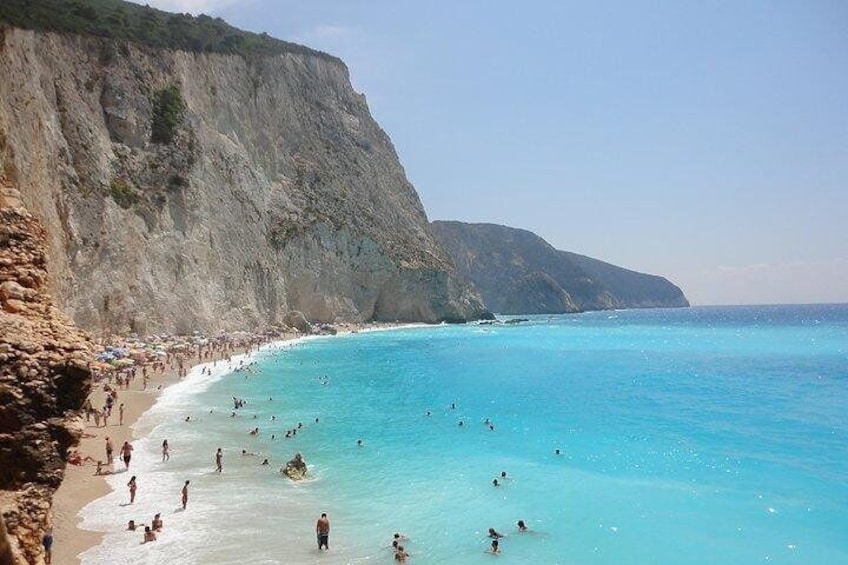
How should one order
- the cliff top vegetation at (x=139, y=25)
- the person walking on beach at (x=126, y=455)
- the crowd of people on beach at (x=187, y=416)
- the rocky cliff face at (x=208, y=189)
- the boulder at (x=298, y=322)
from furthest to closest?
the boulder at (x=298, y=322), the cliff top vegetation at (x=139, y=25), the rocky cliff face at (x=208, y=189), the person walking on beach at (x=126, y=455), the crowd of people on beach at (x=187, y=416)

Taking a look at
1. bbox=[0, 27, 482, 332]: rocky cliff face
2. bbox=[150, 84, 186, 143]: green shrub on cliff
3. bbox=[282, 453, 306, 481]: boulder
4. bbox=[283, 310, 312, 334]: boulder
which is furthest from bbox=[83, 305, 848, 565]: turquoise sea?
bbox=[283, 310, 312, 334]: boulder

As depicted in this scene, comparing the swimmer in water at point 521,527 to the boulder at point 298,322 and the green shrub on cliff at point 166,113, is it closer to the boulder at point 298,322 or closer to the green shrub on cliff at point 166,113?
the green shrub on cliff at point 166,113

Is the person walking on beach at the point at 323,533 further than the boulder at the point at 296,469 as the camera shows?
No

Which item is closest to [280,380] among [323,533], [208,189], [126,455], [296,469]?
[126,455]

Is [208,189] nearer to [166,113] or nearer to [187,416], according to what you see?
[166,113]

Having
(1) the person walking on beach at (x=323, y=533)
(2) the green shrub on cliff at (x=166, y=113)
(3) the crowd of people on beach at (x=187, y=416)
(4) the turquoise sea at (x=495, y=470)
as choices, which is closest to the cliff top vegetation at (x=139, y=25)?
(2) the green shrub on cliff at (x=166, y=113)

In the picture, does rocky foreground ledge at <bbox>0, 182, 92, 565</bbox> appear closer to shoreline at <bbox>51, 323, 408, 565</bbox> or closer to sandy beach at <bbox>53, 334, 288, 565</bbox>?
shoreline at <bbox>51, 323, 408, 565</bbox>

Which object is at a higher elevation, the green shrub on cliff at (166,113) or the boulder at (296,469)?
the green shrub on cliff at (166,113)
